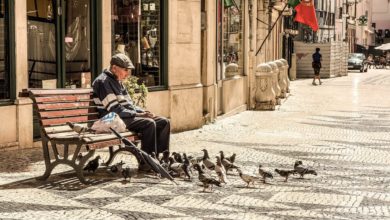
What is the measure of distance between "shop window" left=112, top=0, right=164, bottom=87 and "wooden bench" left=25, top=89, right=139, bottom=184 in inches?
190

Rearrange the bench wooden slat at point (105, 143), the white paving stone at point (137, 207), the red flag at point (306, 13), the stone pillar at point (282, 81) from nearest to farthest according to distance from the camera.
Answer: the white paving stone at point (137, 207)
the bench wooden slat at point (105, 143)
the stone pillar at point (282, 81)
the red flag at point (306, 13)

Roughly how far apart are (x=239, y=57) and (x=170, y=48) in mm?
6375

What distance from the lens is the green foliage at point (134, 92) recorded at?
1137 cm

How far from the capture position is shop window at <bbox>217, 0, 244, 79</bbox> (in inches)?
698

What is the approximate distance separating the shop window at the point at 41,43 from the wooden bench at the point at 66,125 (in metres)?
2.83

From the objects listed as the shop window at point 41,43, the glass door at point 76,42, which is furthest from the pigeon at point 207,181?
the glass door at point 76,42

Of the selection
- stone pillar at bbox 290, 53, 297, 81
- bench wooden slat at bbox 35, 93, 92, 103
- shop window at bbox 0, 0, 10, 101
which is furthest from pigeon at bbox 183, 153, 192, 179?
stone pillar at bbox 290, 53, 297, 81

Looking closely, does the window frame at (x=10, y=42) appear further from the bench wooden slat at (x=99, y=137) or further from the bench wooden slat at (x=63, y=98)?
the bench wooden slat at (x=99, y=137)

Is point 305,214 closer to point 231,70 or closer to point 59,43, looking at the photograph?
point 59,43

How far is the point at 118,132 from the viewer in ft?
27.8

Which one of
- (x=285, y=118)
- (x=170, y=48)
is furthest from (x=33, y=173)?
(x=285, y=118)

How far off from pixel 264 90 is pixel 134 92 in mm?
8572

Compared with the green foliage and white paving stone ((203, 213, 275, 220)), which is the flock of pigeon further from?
the green foliage

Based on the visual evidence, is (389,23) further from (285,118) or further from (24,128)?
(24,128)
